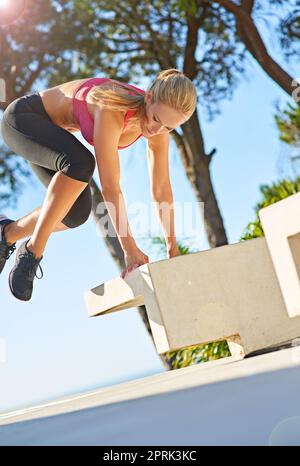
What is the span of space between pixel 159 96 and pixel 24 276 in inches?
40.2

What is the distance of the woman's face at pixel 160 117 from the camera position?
2.67 m

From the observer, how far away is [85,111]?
A: 2877 mm

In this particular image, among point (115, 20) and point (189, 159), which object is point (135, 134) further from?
point (115, 20)

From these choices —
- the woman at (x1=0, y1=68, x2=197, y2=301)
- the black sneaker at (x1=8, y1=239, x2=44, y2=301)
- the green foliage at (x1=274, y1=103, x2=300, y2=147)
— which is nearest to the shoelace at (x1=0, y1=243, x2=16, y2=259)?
the woman at (x1=0, y1=68, x2=197, y2=301)

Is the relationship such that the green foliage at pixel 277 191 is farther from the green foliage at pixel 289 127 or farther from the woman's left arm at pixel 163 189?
the woman's left arm at pixel 163 189

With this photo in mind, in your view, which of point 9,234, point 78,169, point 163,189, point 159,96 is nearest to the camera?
point 159,96

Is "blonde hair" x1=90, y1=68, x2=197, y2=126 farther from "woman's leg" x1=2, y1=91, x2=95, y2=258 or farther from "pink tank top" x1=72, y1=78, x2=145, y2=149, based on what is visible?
→ "woman's leg" x1=2, y1=91, x2=95, y2=258

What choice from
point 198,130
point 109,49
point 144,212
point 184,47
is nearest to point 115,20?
point 109,49

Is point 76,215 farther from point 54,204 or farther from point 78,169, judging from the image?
point 78,169

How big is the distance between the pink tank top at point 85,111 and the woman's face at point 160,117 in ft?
0.33

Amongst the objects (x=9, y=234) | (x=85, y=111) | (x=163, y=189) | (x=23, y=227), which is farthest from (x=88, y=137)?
(x=9, y=234)

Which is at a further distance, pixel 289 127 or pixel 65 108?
pixel 289 127

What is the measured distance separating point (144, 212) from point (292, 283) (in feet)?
12.7

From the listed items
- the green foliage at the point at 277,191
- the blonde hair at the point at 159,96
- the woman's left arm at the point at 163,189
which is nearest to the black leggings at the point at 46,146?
the blonde hair at the point at 159,96
